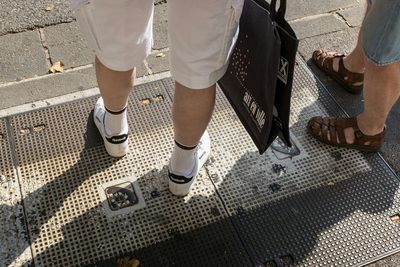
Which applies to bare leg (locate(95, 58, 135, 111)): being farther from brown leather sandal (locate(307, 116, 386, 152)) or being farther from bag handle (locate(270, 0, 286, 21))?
brown leather sandal (locate(307, 116, 386, 152))

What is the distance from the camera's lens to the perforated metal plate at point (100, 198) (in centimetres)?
224

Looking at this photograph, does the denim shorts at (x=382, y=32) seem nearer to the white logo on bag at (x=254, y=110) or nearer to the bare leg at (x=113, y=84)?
the white logo on bag at (x=254, y=110)

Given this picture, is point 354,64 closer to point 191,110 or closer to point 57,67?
point 191,110

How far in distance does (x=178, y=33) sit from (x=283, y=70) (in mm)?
395

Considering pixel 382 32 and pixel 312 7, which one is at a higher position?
pixel 382 32

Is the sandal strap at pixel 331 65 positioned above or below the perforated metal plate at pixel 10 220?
above

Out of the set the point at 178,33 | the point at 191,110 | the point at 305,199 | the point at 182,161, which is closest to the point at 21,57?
the point at 182,161

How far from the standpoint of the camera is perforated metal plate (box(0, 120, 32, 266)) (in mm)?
2180

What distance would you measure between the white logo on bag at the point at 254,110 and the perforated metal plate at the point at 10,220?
1177 millimetres

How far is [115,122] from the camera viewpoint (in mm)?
2422

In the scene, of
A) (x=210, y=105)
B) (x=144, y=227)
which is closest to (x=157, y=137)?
(x=144, y=227)

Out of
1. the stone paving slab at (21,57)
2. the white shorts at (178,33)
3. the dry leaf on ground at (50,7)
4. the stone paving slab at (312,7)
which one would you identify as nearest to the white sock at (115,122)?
the white shorts at (178,33)

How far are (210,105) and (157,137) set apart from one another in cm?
77

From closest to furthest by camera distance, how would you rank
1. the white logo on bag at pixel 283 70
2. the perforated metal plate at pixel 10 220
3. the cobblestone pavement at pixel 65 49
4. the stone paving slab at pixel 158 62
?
the white logo on bag at pixel 283 70 < the perforated metal plate at pixel 10 220 < the cobblestone pavement at pixel 65 49 < the stone paving slab at pixel 158 62
